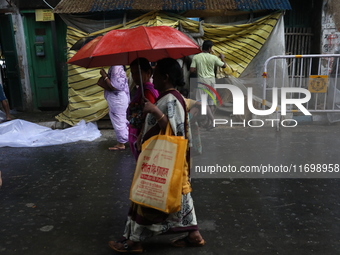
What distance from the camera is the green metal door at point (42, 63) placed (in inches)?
345

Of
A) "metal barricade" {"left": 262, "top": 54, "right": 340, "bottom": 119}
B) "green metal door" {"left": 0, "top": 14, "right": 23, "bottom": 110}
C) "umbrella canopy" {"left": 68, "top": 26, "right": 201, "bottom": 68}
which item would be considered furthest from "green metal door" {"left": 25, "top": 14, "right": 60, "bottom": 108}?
"umbrella canopy" {"left": 68, "top": 26, "right": 201, "bottom": 68}

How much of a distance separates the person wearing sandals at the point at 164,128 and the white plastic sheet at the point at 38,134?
14.3ft

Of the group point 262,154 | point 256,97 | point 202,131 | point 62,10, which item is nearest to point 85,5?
point 62,10

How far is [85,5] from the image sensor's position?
759cm

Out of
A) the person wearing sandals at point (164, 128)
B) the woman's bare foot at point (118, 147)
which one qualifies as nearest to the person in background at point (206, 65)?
the woman's bare foot at point (118, 147)

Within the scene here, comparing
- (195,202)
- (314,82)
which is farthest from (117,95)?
(314,82)

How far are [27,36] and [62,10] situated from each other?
1.92 m

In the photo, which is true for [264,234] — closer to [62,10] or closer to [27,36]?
Answer: [62,10]

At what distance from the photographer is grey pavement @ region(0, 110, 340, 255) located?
9.80 feet

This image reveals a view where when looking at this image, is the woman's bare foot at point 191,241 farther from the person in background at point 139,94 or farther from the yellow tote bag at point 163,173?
the person in background at point 139,94

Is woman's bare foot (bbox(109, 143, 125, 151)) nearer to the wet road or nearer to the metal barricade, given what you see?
the wet road

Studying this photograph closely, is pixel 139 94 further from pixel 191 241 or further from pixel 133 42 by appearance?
pixel 191 241

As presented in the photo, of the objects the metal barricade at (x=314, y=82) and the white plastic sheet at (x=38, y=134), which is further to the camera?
the metal barricade at (x=314, y=82)

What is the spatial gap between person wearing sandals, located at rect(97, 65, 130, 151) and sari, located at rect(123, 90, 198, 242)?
319 centimetres
